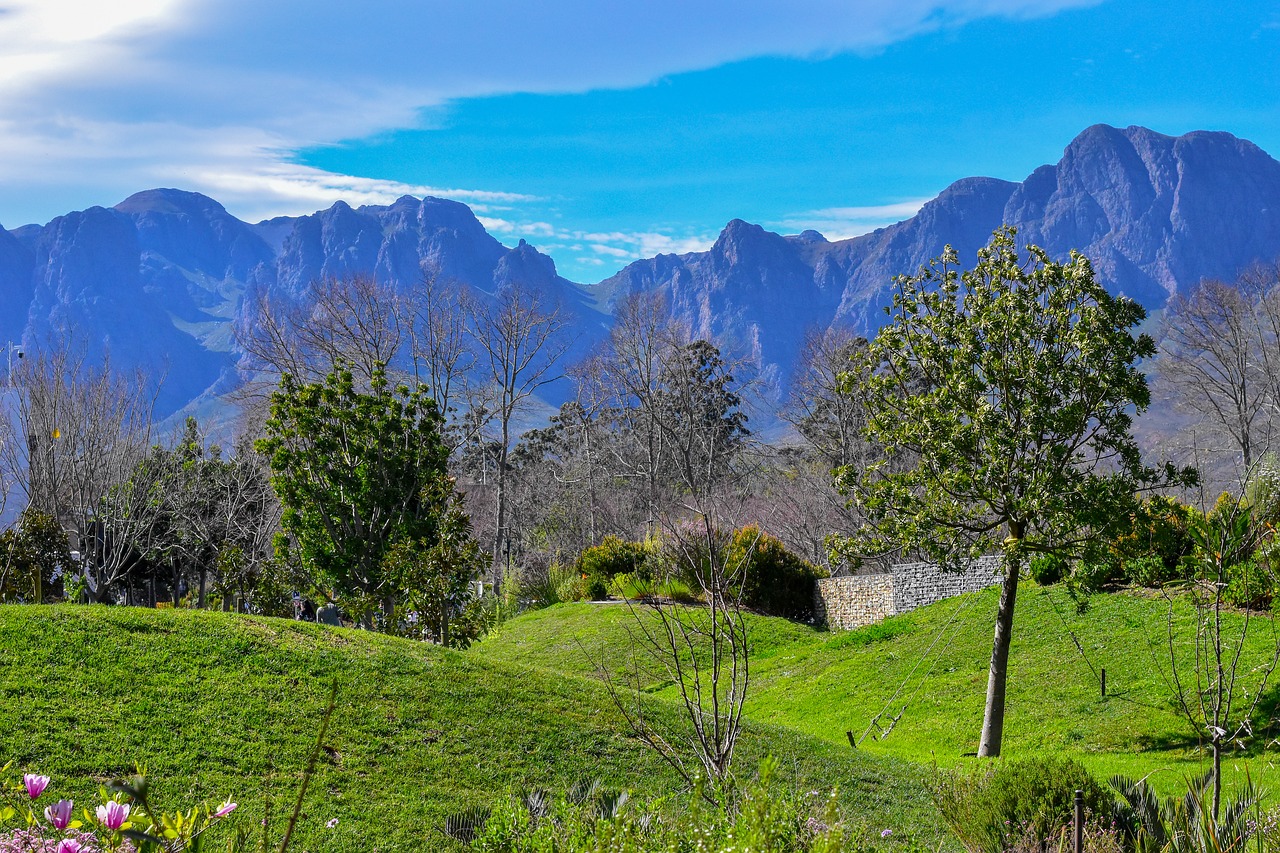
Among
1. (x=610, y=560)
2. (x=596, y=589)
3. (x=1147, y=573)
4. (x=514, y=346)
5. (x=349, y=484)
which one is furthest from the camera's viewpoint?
(x=514, y=346)

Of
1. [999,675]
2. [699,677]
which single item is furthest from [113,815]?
[999,675]

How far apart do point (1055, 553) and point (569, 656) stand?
8878mm

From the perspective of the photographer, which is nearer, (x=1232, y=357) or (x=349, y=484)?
(x=349, y=484)

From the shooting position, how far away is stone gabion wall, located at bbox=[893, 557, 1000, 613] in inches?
641

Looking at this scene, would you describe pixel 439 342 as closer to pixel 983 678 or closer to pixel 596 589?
pixel 596 589

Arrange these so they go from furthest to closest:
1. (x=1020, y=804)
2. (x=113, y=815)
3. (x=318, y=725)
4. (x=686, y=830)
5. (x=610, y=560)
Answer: (x=610, y=560), (x=318, y=725), (x=1020, y=804), (x=686, y=830), (x=113, y=815)

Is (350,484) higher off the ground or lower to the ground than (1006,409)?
lower

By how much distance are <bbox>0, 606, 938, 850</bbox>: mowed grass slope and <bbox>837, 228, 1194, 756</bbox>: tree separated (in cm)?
232

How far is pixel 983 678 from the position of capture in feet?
37.7

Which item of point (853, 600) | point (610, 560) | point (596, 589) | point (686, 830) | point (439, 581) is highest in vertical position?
point (686, 830)

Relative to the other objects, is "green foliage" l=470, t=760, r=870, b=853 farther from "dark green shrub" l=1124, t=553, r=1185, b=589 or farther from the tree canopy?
"dark green shrub" l=1124, t=553, r=1185, b=589

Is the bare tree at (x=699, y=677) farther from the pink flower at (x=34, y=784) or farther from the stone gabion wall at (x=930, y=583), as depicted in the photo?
the stone gabion wall at (x=930, y=583)

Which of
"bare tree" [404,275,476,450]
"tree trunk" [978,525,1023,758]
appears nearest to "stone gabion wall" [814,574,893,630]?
"tree trunk" [978,525,1023,758]

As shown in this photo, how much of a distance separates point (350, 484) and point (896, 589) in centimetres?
1027
